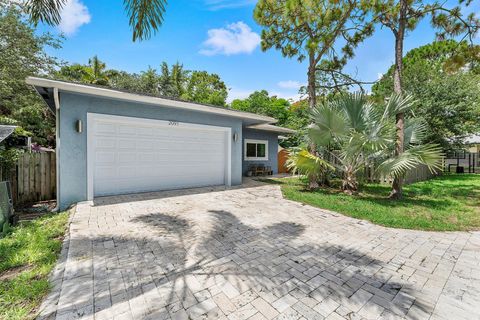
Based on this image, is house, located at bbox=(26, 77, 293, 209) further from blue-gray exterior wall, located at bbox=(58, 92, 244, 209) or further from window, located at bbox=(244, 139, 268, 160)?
window, located at bbox=(244, 139, 268, 160)

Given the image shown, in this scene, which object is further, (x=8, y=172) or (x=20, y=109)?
(x=20, y=109)

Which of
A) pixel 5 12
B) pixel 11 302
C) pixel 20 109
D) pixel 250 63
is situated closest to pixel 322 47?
pixel 250 63

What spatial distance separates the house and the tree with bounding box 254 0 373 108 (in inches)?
127

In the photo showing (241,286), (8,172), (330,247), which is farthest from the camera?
(8,172)

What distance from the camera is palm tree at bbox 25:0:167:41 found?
3953 millimetres

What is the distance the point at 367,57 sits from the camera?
10.6 meters

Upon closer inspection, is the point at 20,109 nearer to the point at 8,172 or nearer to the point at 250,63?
the point at 8,172

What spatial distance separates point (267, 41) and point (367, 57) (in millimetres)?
5223

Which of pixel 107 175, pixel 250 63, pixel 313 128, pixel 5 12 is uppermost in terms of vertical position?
pixel 5 12

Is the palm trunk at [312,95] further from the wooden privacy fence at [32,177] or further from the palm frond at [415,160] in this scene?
the wooden privacy fence at [32,177]

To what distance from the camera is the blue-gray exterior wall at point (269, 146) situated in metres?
13.0

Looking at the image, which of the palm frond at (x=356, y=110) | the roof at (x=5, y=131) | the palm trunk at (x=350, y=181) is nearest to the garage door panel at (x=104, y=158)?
the roof at (x=5, y=131)

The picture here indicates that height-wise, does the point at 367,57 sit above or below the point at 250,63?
below

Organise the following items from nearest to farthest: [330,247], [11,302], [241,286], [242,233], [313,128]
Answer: [11,302] → [241,286] → [330,247] → [242,233] → [313,128]
